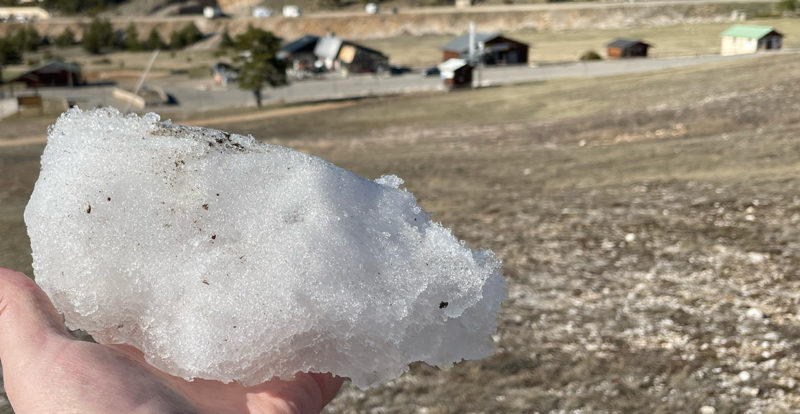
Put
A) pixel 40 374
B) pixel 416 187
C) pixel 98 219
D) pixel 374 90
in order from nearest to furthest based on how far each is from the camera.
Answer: pixel 40 374
pixel 98 219
pixel 416 187
pixel 374 90

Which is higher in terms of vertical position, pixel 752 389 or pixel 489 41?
pixel 489 41

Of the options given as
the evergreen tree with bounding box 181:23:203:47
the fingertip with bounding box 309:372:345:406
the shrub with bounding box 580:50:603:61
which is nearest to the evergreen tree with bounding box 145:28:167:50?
the evergreen tree with bounding box 181:23:203:47

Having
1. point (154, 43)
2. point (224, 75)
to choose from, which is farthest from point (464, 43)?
point (154, 43)

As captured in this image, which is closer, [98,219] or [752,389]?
[98,219]

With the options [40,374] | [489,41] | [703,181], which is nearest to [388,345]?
[40,374]

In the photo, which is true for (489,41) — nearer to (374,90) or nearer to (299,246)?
(374,90)
